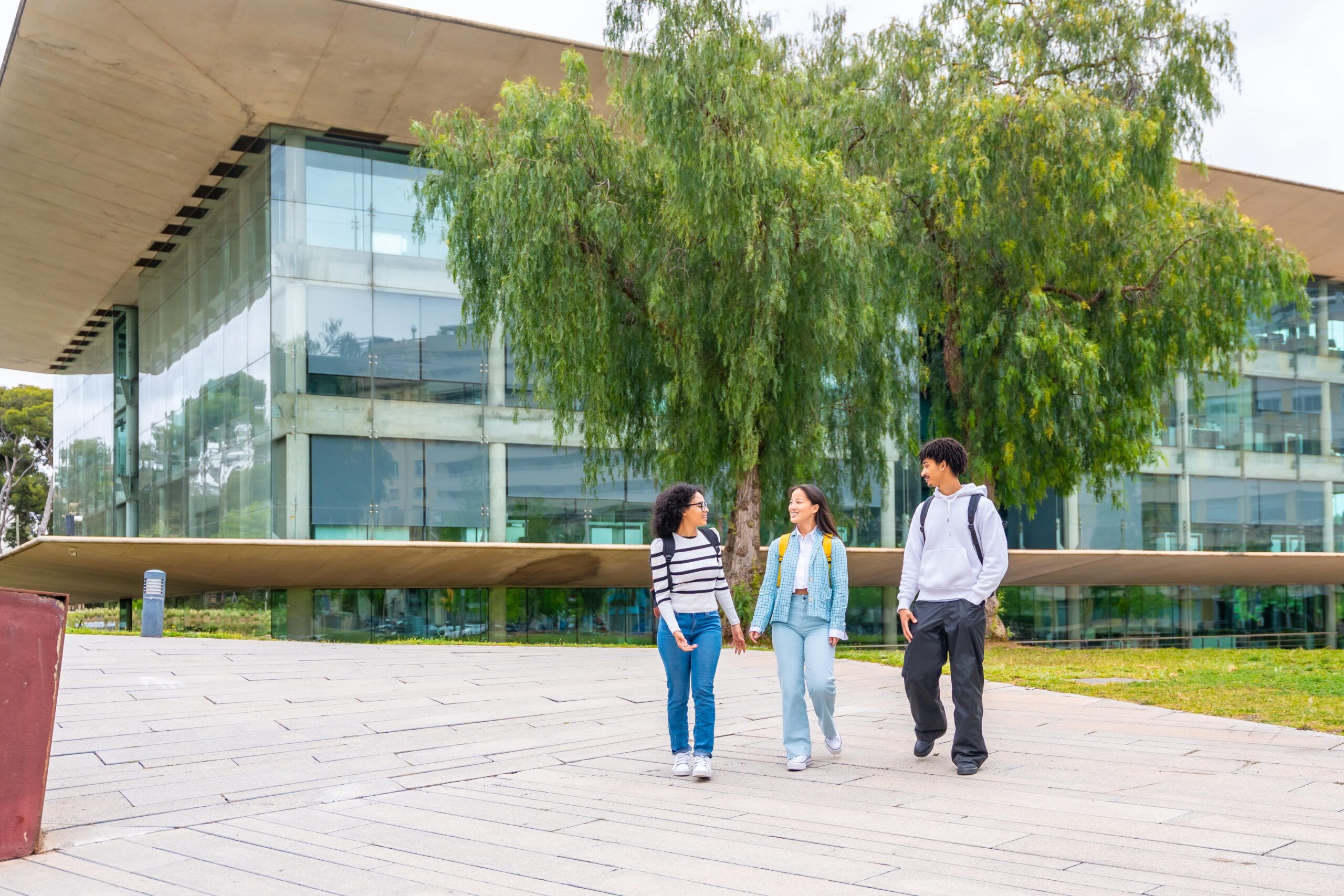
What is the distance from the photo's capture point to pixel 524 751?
802cm

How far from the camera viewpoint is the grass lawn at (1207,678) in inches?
368

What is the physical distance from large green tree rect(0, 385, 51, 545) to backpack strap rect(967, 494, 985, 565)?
59051 mm

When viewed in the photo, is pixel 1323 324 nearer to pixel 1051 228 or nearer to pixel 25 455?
pixel 1051 228

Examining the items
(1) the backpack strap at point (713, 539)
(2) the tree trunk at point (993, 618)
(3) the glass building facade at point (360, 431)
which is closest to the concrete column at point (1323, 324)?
(3) the glass building facade at point (360, 431)

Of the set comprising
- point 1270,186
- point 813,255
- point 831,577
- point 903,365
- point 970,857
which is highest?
point 1270,186

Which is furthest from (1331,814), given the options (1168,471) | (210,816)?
(1168,471)

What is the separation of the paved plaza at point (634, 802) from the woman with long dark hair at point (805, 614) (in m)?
0.29

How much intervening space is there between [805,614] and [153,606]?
15.6 meters

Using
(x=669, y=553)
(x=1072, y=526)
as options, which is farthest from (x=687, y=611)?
(x=1072, y=526)

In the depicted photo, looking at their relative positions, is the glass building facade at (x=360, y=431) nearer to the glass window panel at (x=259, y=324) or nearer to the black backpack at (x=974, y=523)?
the glass window panel at (x=259, y=324)

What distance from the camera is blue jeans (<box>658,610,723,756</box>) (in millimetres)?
6852

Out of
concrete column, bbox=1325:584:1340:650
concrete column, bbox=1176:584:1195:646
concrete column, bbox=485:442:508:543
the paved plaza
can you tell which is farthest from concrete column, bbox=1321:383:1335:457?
the paved plaza

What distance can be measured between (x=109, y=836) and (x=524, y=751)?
2840mm

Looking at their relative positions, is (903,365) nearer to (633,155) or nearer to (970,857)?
(633,155)
